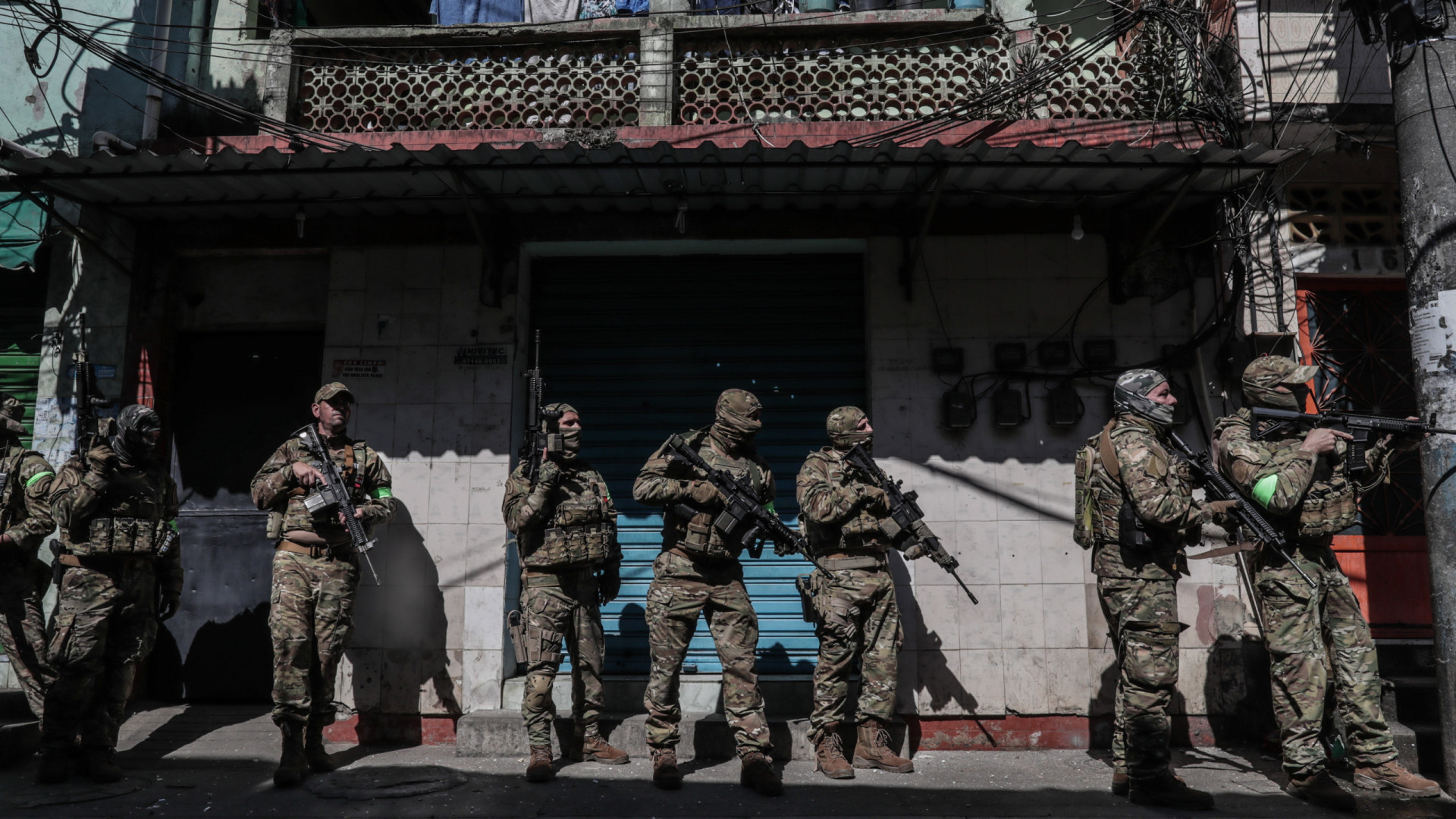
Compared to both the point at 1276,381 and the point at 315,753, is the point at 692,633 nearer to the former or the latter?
the point at 315,753

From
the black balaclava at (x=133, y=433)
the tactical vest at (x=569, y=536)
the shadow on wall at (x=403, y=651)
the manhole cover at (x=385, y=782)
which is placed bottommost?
the manhole cover at (x=385, y=782)

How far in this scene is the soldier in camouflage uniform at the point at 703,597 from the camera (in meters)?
Result: 5.30

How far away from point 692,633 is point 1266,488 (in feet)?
11.0

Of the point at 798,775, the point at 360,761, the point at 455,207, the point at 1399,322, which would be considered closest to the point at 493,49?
the point at 455,207

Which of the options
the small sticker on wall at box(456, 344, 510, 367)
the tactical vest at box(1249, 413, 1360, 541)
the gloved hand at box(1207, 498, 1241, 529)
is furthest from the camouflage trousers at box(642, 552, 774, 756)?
the tactical vest at box(1249, 413, 1360, 541)

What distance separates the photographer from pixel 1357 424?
16.7 ft

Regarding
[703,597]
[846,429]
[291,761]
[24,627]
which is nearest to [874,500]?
[846,429]

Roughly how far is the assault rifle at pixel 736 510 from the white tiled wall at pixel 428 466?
6.01 ft

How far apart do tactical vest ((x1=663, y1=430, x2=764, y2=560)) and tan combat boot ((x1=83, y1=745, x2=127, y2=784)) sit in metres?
Result: 3.48

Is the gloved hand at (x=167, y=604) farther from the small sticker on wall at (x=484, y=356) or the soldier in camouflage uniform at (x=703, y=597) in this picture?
the soldier in camouflage uniform at (x=703, y=597)

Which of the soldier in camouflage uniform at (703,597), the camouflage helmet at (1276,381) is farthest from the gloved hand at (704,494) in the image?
the camouflage helmet at (1276,381)

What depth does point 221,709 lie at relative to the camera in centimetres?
698

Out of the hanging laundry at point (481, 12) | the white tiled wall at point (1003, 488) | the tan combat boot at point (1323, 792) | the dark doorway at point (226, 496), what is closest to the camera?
the tan combat boot at point (1323, 792)

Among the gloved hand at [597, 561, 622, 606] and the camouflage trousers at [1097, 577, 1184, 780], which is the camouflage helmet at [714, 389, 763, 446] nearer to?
the gloved hand at [597, 561, 622, 606]
